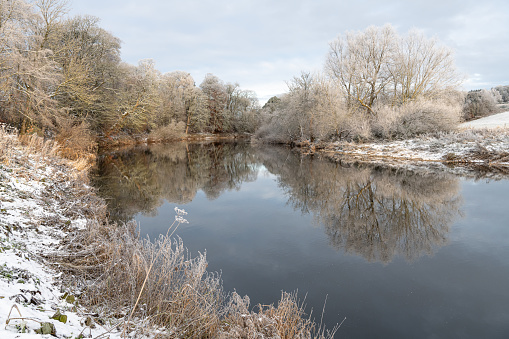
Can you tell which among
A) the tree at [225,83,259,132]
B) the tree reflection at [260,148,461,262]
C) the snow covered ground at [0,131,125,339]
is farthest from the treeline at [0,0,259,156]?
the tree reflection at [260,148,461,262]

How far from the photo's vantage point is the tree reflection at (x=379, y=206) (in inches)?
258

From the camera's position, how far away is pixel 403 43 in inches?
1067

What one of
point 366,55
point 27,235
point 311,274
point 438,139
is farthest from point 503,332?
point 366,55

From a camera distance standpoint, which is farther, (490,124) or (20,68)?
(490,124)

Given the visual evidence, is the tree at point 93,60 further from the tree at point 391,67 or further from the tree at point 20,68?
the tree at point 391,67

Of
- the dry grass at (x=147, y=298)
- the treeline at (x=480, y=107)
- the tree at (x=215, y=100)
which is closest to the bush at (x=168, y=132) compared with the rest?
the tree at (x=215, y=100)

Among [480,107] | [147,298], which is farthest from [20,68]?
[480,107]

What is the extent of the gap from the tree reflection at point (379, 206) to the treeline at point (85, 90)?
42.4ft

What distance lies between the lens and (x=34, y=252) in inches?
152

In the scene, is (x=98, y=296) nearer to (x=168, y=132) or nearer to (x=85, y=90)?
(x=85, y=90)

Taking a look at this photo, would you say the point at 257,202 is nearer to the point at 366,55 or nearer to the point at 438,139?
the point at 438,139

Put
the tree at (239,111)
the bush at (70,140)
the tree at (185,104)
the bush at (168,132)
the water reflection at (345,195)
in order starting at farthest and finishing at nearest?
the tree at (239,111) < the tree at (185,104) < the bush at (168,132) < the bush at (70,140) < the water reflection at (345,195)

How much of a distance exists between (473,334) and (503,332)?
0.43 metres

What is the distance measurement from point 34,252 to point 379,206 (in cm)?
922
